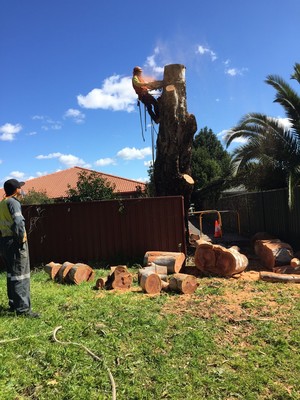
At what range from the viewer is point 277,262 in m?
9.06

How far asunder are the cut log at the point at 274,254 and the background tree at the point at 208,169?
7.69m

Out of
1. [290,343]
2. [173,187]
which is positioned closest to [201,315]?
[290,343]

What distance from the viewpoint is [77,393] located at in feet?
11.0

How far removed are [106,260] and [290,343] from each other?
21.2 ft

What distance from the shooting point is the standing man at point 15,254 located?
5.24 m

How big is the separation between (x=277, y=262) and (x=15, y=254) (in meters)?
6.22

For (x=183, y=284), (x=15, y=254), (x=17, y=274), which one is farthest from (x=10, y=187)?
(x=183, y=284)

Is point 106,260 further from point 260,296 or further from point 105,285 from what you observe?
point 260,296

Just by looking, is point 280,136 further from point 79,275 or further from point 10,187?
point 10,187

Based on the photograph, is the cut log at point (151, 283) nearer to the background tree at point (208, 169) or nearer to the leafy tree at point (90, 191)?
the leafy tree at point (90, 191)

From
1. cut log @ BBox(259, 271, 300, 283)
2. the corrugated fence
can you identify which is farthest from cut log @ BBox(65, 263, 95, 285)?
the corrugated fence

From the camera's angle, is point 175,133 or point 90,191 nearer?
point 175,133

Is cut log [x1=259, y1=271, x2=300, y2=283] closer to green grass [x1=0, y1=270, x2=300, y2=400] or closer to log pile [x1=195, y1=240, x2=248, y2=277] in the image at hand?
log pile [x1=195, y1=240, x2=248, y2=277]

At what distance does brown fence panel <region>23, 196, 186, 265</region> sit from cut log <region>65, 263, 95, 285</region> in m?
2.00
